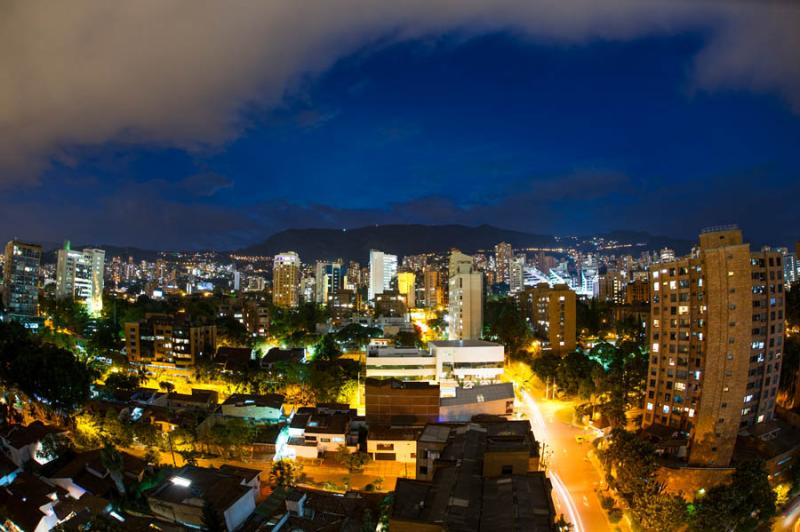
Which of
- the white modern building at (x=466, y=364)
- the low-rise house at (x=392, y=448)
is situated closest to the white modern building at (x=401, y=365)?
the white modern building at (x=466, y=364)

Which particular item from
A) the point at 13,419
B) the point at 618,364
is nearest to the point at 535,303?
the point at 618,364

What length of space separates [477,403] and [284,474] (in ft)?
18.3

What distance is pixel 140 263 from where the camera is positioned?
67.2 metres

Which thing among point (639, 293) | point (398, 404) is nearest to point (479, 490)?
point (398, 404)

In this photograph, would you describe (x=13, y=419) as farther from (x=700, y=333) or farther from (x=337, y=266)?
(x=337, y=266)

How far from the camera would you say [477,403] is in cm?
1298

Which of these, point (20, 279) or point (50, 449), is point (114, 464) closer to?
point (50, 449)

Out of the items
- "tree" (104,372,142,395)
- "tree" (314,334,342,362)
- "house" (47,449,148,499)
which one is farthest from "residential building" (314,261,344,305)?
"house" (47,449,148,499)

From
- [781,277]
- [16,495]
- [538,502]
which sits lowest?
[16,495]

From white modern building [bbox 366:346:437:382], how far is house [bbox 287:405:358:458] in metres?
3.17

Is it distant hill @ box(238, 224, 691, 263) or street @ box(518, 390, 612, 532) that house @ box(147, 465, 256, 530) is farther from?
distant hill @ box(238, 224, 691, 263)

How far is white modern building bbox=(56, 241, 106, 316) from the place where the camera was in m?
28.7

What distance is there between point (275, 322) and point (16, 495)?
17.1 m

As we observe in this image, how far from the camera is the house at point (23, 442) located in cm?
993
